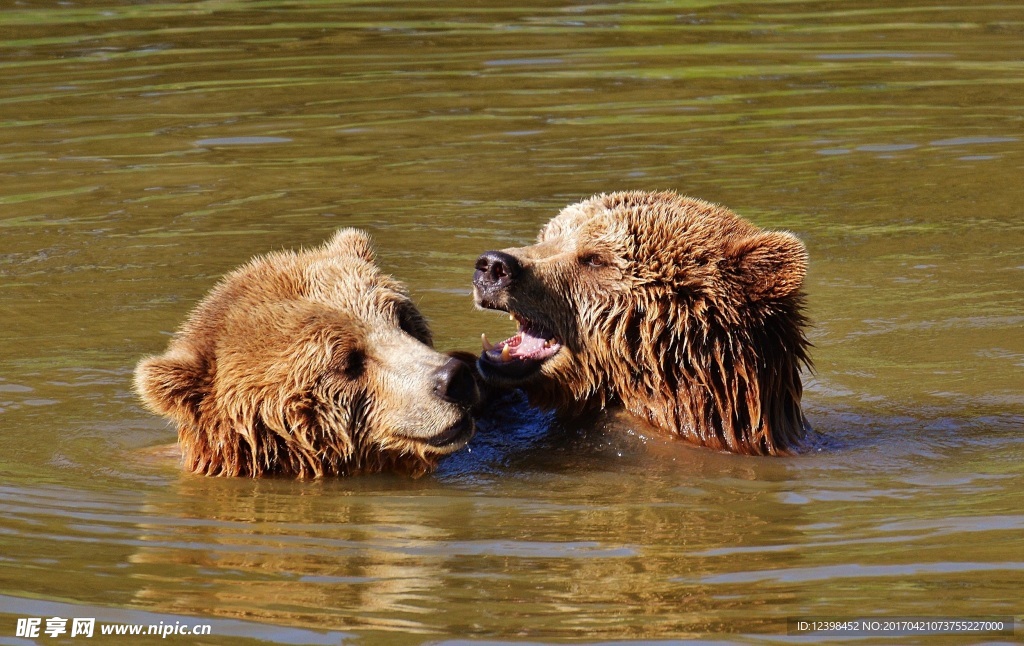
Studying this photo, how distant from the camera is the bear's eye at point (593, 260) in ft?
25.6

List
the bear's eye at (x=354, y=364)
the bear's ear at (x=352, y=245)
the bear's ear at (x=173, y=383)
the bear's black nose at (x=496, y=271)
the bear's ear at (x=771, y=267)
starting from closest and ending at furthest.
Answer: the bear's ear at (x=173, y=383) < the bear's eye at (x=354, y=364) < the bear's ear at (x=771, y=267) < the bear's black nose at (x=496, y=271) < the bear's ear at (x=352, y=245)

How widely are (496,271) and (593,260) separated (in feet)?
1.79

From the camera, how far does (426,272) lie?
441 inches

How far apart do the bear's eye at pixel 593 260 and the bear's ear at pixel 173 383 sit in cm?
200

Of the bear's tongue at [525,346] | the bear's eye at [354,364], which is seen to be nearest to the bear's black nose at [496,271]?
the bear's tongue at [525,346]

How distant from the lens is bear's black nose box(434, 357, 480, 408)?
7047mm

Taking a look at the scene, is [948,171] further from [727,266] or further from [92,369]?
[92,369]

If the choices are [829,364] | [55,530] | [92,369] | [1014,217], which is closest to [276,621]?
[55,530]

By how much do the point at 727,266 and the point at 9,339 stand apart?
16.3 ft

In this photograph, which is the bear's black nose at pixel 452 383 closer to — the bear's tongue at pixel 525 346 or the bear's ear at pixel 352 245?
the bear's tongue at pixel 525 346

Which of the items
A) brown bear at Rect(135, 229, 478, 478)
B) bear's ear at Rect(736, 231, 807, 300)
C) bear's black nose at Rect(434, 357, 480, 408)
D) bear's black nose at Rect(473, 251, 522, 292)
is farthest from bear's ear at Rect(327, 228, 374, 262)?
bear's ear at Rect(736, 231, 807, 300)

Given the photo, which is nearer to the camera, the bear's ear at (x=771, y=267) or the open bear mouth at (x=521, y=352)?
the bear's ear at (x=771, y=267)

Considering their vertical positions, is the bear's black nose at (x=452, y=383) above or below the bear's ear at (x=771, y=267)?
below

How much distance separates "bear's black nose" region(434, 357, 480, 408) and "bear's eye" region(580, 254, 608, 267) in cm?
101
